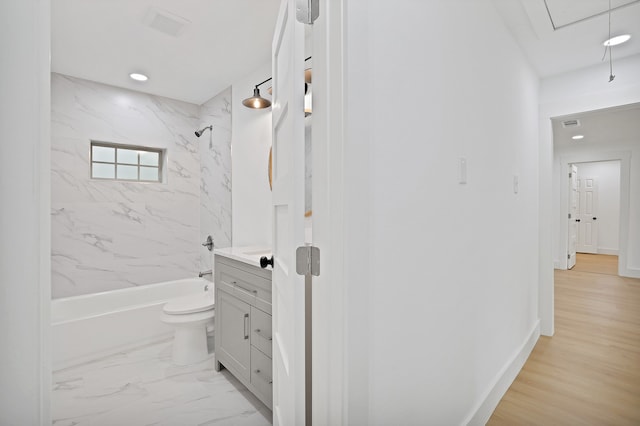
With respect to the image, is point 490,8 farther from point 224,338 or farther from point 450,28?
point 224,338

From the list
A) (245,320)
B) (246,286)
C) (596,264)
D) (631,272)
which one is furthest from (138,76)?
(596,264)

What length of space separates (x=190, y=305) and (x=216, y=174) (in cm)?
152

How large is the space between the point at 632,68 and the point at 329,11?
9.40 ft

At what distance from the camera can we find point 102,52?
2.58 metres

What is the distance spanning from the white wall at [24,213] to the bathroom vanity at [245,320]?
1.33 meters

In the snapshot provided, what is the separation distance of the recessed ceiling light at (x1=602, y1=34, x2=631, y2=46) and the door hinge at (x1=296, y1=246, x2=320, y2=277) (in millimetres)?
2709

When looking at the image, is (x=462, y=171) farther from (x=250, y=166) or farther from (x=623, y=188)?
(x=623, y=188)

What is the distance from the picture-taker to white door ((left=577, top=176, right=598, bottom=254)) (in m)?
7.41

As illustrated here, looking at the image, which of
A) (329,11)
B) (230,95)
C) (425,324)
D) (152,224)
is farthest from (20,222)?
(152,224)

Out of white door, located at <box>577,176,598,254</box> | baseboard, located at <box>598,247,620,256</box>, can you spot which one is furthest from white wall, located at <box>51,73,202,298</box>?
baseboard, located at <box>598,247,620,256</box>

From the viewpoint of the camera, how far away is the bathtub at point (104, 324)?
251 cm

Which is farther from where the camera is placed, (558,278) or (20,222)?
(558,278)

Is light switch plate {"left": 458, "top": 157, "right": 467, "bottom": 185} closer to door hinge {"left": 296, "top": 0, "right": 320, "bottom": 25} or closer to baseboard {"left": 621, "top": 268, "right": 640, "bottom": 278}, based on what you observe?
door hinge {"left": 296, "top": 0, "right": 320, "bottom": 25}

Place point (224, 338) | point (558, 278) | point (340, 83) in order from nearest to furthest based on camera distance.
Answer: point (340, 83) < point (224, 338) < point (558, 278)
